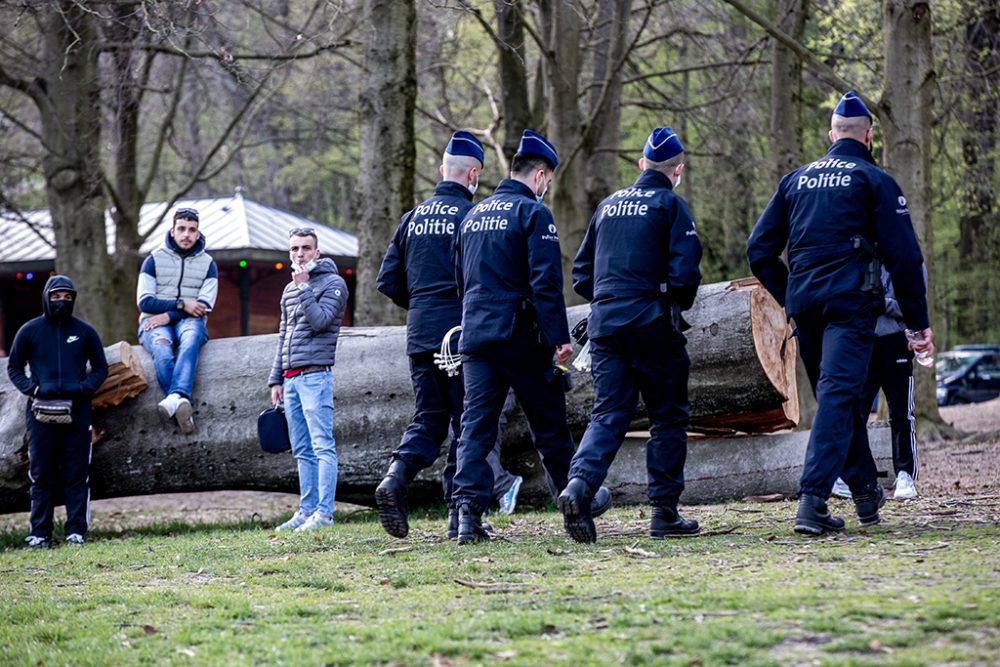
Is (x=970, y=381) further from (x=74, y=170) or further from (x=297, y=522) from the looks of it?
(x=297, y=522)

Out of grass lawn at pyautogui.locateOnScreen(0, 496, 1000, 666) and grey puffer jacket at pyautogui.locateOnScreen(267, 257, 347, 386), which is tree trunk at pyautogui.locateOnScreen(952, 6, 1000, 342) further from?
grass lawn at pyautogui.locateOnScreen(0, 496, 1000, 666)

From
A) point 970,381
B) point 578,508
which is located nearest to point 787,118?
point 578,508

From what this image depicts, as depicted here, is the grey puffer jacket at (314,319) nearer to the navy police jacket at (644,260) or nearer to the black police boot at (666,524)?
the navy police jacket at (644,260)

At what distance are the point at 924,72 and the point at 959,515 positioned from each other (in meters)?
6.80

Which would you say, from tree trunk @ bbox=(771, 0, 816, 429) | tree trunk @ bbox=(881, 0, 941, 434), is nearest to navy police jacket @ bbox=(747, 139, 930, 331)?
tree trunk @ bbox=(881, 0, 941, 434)

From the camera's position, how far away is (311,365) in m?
9.02

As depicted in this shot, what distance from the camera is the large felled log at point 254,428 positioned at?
976 centimetres

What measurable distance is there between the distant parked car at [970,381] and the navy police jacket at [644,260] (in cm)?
2583

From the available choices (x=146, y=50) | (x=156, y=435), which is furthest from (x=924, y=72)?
(x=146, y=50)

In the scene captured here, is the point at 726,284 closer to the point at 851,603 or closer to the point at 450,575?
the point at 450,575

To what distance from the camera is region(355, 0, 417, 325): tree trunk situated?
11789 mm

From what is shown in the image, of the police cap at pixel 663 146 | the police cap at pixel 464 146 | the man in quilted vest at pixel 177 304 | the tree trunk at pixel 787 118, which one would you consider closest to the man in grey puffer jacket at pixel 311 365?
the man in quilted vest at pixel 177 304

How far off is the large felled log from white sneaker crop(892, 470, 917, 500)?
98cm

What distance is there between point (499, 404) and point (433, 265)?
1.05m
